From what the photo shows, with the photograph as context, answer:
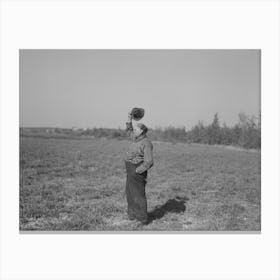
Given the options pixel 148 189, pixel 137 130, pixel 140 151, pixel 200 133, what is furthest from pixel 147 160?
pixel 200 133

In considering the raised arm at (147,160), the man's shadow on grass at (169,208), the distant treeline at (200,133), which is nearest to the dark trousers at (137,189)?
the raised arm at (147,160)

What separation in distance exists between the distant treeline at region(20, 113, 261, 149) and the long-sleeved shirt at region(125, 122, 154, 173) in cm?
157

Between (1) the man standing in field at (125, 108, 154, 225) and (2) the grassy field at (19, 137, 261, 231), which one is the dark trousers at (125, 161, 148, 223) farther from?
(2) the grassy field at (19, 137, 261, 231)

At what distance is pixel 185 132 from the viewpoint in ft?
28.1

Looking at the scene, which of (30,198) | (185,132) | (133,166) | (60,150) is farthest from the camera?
(60,150)

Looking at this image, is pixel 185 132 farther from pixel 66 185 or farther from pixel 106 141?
pixel 66 185

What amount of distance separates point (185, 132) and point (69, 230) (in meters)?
3.79

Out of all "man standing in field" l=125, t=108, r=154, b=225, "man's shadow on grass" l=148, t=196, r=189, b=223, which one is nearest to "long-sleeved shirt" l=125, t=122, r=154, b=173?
"man standing in field" l=125, t=108, r=154, b=225

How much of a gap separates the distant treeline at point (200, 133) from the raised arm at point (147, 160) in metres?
1.78

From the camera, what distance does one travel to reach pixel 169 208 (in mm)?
6461

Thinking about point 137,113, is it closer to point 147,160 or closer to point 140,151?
point 140,151
